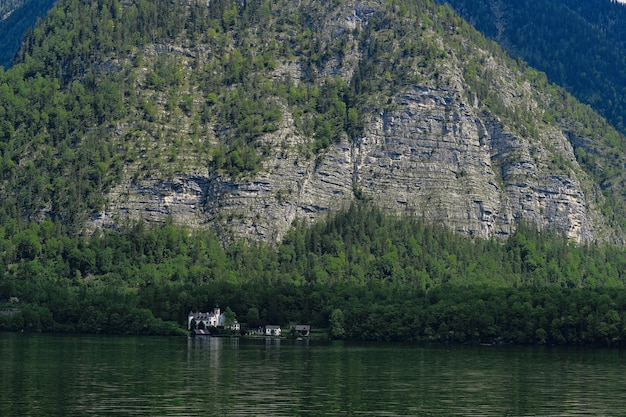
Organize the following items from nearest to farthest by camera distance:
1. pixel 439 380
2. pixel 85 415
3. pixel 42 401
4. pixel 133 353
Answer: pixel 85 415
pixel 42 401
pixel 439 380
pixel 133 353

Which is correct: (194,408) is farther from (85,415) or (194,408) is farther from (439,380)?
(439,380)

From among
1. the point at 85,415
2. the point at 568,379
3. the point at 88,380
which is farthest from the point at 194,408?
the point at 568,379

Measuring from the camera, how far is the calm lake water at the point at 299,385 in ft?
399

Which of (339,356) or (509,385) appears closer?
(509,385)

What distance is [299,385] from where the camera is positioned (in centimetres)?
14488

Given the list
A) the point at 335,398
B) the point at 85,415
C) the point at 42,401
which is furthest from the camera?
the point at 335,398

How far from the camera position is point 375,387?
470 feet

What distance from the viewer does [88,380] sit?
14512 cm

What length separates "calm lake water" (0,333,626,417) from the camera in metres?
122

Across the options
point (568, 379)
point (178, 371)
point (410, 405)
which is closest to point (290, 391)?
point (410, 405)

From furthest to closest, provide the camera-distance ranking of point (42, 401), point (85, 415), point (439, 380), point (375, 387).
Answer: point (439, 380) → point (375, 387) → point (42, 401) → point (85, 415)

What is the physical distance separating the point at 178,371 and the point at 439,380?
34.9 meters

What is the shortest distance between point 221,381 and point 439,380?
28.2 m

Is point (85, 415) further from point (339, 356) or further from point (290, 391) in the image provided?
point (339, 356)
